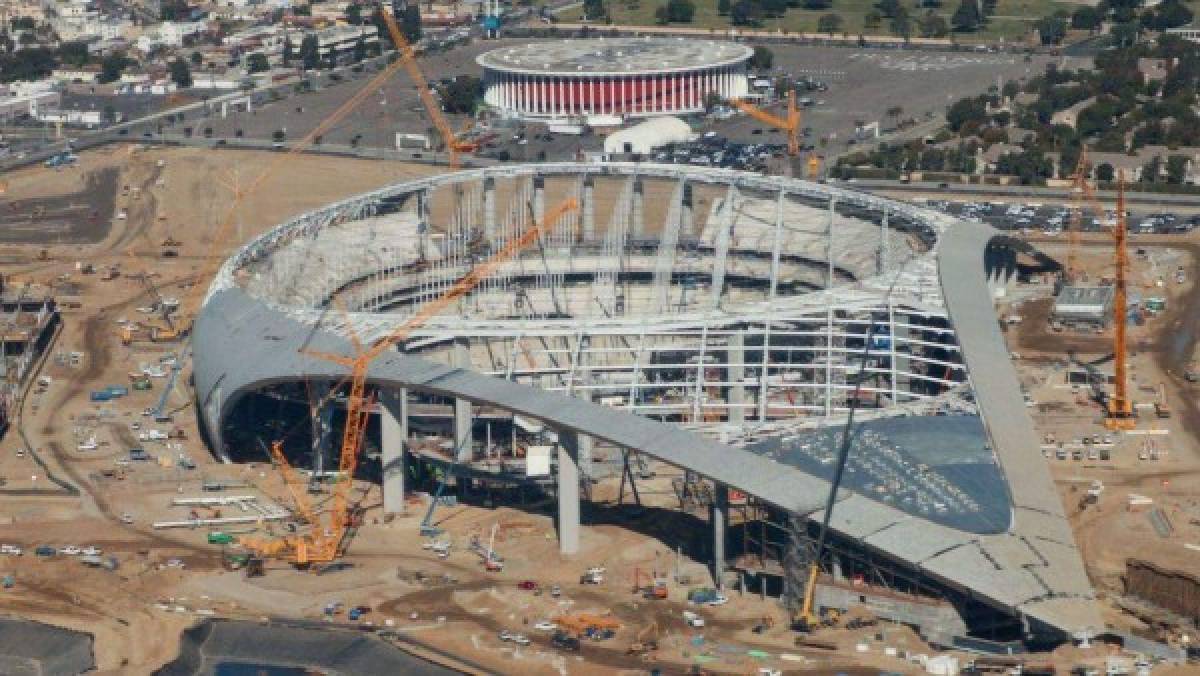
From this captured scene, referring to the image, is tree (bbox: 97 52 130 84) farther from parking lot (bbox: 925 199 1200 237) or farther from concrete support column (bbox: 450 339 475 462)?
concrete support column (bbox: 450 339 475 462)

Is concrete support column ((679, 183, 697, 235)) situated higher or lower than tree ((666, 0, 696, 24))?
higher

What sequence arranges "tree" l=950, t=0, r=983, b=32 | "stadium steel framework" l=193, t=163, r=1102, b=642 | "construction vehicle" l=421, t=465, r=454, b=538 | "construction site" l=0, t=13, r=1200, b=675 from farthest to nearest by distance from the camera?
"tree" l=950, t=0, r=983, b=32 < "construction vehicle" l=421, t=465, r=454, b=538 < "stadium steel framework" l=193, t=163, r=1102, b=642 < "construction site" l=0, t=13, r=1200, b=675

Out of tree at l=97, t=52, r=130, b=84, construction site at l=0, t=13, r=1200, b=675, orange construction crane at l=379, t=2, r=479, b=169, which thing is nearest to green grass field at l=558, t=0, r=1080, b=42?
orange construction crane at l=379, t=2, r=479, b=169

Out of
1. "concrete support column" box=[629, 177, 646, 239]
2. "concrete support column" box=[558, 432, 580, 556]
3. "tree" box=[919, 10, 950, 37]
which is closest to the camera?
"concrete support column" box=[558, 432, 580, 556]

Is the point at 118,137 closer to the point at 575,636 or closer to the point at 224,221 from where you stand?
the point at 224,221

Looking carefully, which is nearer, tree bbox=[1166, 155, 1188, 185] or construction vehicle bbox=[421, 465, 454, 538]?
construction vehicle bbox=[421, 465, 454, 538]

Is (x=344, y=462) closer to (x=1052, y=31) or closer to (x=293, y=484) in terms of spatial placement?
(x=293, y=484)
